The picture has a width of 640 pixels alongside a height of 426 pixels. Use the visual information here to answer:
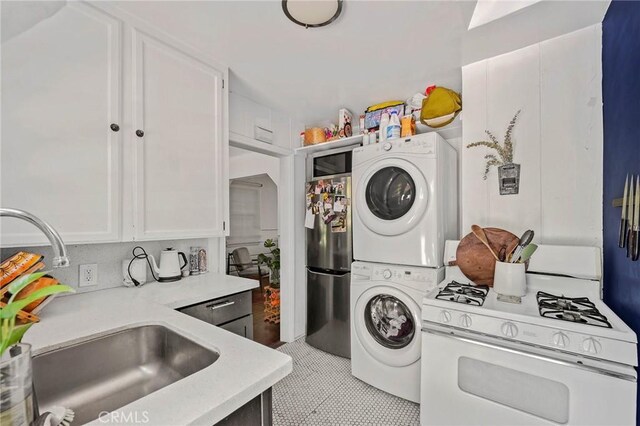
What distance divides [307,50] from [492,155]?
4.50 ft

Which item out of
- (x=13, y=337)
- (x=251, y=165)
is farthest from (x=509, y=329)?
(x=251, y=165)

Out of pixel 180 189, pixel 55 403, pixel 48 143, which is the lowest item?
pixel 55 403

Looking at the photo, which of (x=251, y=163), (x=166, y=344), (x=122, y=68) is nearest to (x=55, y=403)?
(x=166, y=344)

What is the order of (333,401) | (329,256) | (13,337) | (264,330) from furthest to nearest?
(264,330)
(329,256)
(333,401)
(13,337)

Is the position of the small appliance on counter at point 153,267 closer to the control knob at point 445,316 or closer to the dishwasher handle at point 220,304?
the dishwasher handle at point 220,304

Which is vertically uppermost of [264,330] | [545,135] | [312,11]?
[312,11]

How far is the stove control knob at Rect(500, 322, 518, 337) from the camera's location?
1122 millimetres

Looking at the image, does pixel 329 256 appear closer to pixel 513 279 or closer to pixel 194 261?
pixel 194 261

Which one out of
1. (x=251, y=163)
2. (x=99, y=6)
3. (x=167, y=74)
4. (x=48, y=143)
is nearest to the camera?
(x=48, y=143)

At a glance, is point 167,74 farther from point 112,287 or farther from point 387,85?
point 387,85

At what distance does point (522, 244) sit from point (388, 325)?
1.02 metres

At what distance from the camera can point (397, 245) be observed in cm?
195

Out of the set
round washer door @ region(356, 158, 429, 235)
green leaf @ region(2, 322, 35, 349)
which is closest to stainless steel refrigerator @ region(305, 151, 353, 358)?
round washer door @ region(356, 158, 429, 235)

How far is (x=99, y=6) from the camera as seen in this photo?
130 centimetres
